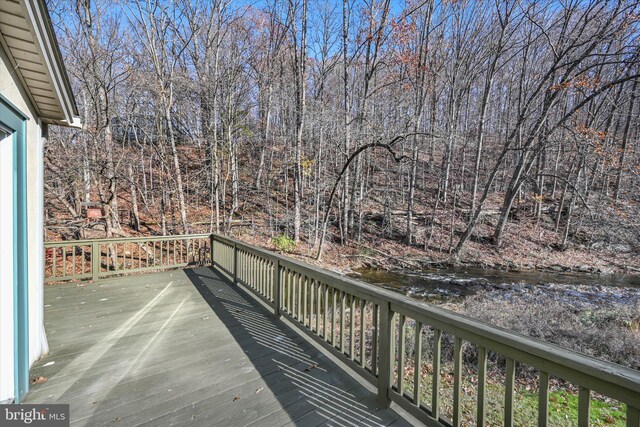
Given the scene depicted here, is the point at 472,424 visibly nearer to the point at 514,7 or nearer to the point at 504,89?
the point at 514,7

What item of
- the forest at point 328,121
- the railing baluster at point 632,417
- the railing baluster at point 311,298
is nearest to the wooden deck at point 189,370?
the railing baluster at point 311,298

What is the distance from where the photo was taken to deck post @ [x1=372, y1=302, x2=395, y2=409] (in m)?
2.29

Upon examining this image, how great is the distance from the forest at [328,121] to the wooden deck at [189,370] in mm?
4598

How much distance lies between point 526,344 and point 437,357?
60 cm

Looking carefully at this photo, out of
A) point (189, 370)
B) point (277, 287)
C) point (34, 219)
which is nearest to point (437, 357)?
point (189, 370)

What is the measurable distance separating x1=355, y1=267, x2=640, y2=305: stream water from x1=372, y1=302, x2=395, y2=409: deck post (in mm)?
5497

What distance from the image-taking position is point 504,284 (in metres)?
9.04

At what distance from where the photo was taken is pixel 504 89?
20.6m

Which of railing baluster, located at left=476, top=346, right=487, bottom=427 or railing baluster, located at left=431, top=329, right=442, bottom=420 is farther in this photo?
railing baluster, located at left=431, top=329, right=442, bottom=420

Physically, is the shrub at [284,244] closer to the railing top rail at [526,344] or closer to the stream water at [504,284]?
the stream water at [504,284]

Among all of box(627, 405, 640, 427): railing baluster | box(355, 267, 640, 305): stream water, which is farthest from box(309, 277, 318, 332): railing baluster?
box(355, 267, 640, 305): stream water

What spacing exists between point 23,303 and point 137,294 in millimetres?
2853

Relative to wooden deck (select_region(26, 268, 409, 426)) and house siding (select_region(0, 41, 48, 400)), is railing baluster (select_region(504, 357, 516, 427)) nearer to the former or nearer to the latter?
Result: wooden deck (select_region(26, 268, 409, 426))

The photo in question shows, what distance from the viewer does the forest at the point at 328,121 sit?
8.65m
